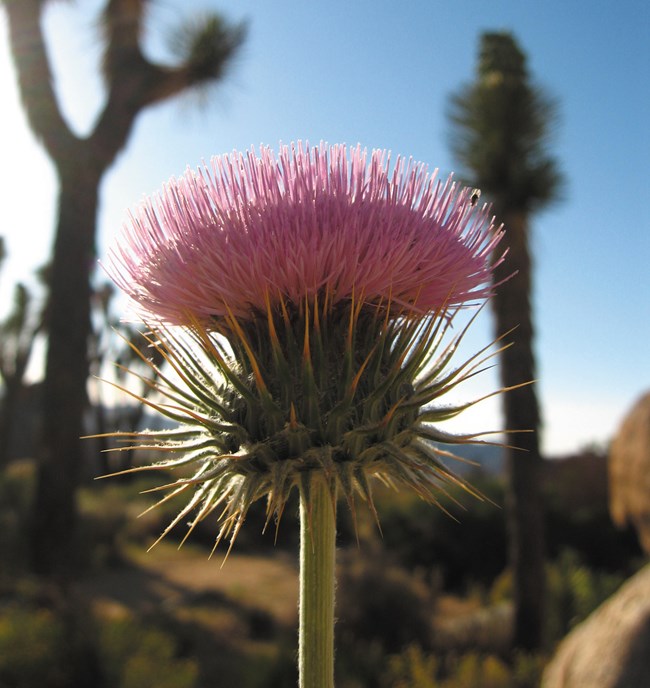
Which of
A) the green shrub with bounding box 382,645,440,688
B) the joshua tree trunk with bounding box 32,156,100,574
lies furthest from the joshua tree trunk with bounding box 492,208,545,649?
the joshua tree trunk with bounding box 32,156,100,574

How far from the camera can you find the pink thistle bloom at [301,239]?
6.86 ft

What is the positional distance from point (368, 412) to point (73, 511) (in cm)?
1098

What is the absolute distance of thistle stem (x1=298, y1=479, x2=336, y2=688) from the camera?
6.07 ft

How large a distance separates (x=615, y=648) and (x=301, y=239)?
14.2 ft

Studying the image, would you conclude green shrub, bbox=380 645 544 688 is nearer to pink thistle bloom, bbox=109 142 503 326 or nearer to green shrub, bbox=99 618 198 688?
green shrub, bbox=99 618 198 688

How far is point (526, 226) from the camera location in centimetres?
1417

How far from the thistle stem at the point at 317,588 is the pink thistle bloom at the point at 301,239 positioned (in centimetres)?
65

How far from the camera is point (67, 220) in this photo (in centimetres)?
1198

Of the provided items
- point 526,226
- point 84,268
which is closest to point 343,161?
point 84,268

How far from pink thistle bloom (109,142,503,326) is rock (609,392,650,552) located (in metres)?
10.4

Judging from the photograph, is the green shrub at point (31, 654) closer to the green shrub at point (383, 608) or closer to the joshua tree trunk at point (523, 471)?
the green shrub at point (383, 608)

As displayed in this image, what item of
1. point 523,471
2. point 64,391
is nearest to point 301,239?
point 64,391

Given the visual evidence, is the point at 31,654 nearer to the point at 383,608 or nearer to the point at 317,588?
the point at 383,608

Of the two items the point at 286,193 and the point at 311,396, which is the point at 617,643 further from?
the point at 286,193
